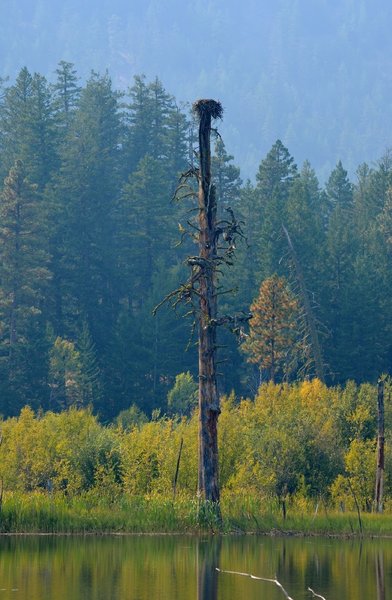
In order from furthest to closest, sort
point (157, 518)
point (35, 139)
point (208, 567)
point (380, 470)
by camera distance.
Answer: point (35, 139) → point (380, 470) → point (157, 518) → point (208, 567)

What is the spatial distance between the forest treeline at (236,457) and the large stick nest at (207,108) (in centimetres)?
828

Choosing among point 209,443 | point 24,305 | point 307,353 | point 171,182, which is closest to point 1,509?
point 209,443

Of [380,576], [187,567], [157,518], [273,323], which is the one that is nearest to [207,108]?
[157,518]

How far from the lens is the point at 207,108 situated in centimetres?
3238

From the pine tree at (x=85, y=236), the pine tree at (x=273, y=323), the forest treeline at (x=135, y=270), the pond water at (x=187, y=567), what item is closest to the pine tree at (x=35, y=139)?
the forest treeline at (x=135, y=270)

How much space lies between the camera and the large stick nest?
32281 mm

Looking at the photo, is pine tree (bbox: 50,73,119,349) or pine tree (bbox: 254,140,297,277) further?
pine tree (bbox: 50,73,119,349)

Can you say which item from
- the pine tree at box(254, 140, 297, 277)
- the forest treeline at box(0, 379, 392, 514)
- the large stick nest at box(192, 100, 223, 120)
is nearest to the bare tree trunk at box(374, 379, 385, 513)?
the forest treeline at box(0, 379, 392, 514)

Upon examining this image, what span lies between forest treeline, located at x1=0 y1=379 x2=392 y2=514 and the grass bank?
87.1 inches

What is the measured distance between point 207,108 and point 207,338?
5.45 metres

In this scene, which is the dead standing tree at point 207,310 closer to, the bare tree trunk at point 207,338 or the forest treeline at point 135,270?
the bare tree trunk at point 207,338

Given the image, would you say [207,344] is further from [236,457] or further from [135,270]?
[135,270]

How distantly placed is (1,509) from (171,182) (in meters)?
89.9

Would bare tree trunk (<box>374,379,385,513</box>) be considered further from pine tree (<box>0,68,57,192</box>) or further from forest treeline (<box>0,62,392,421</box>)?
pine tree (<box>0,68,57,192</box>)
